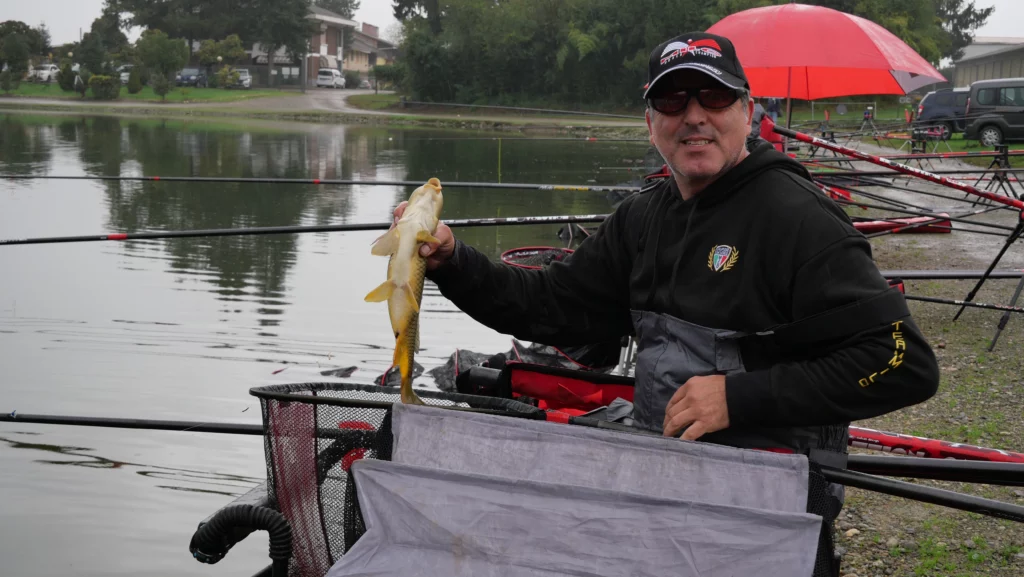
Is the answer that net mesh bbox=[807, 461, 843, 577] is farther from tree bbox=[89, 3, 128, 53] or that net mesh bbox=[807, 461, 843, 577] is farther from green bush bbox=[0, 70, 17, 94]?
tree bbox=[89, 3, 128, 53]

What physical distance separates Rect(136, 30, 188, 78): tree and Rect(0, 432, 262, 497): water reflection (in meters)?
55.4

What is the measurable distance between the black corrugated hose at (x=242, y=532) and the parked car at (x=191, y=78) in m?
64.1

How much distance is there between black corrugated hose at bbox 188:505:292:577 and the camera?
7.04ft

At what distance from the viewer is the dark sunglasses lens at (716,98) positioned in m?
2.36

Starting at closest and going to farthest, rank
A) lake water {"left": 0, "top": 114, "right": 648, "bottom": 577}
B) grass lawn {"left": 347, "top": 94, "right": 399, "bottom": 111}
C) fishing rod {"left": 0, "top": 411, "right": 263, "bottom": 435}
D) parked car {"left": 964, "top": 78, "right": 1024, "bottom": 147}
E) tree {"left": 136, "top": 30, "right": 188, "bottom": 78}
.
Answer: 1. fishing rod {"left": 0, "top": 411, "right": 263, "bottom": 435}
2. lake water {"left": 0, "top": 114, "right": 648, "bottom": 577}
3. parked car {"left": 964, "top": 78, "right": 1024, "bottom": 147}
4. grass lawn {"left": 347, "top": 94, "right": 399, "bottom": 111}
5. tree {"left": 136, "top": 30, "right": 188, "bottom": 78}

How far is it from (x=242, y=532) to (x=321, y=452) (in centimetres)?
30

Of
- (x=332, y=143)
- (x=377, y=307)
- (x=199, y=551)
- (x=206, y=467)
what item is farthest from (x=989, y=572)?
(x=332, y=143)

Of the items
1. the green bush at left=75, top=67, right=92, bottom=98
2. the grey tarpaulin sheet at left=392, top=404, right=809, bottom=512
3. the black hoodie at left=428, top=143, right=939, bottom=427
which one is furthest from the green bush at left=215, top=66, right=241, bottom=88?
the grey tarpaulin sheet at left=392, top=404, right=809, bottom=512

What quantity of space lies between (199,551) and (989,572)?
8.66ft

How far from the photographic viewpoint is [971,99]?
2666 centimetres

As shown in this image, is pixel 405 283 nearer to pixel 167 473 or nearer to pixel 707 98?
pixel 707 98

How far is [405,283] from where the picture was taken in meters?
2.14

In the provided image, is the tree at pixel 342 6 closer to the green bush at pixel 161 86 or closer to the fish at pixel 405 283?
the green bush at pixel 161 86

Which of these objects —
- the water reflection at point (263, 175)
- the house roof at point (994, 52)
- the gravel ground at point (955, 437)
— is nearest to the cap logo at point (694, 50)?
the gravel ground at point (955, 437)
